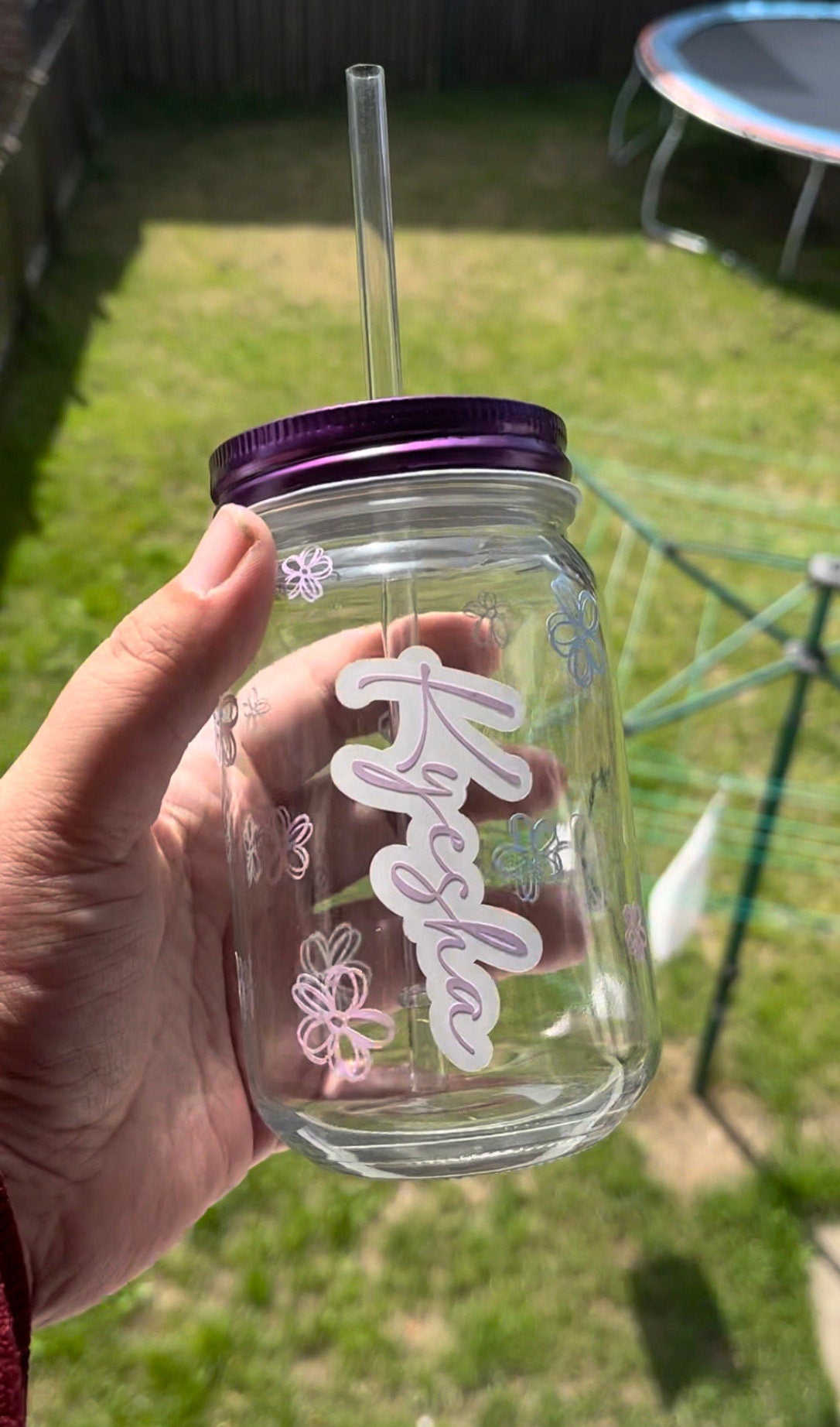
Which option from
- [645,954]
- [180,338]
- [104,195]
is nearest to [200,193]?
[104,195]

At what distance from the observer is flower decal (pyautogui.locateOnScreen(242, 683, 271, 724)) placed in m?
1.11

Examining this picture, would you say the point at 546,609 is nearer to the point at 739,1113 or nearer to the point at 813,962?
the point at 739,1113

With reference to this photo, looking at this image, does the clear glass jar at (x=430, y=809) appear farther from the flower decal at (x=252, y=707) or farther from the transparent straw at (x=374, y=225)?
the transparent straw at (x=374, y=225)

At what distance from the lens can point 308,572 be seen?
3.32 ft

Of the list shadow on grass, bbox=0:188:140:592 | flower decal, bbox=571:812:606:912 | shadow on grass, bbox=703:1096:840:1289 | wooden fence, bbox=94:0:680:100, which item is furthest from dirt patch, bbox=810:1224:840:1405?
wooden fence, bbox=94:0:680:100

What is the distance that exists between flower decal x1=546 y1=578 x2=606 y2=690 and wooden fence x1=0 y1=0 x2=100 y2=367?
11.6ft

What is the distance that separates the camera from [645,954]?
112 centimetres

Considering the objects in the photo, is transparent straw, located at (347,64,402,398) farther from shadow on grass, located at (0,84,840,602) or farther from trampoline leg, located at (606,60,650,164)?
trampoline leg, located at (606,60,650,164)

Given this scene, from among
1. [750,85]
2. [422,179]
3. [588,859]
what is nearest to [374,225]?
[588,859]

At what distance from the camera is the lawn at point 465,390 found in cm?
203

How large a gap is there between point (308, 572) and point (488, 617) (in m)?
0.16

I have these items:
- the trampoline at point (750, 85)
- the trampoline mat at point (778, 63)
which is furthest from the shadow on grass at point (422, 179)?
the trampoline mat at point (778, 63)

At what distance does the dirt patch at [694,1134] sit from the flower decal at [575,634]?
1.54 meters

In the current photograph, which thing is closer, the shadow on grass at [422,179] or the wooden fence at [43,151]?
the wooden fence at [43,151]
